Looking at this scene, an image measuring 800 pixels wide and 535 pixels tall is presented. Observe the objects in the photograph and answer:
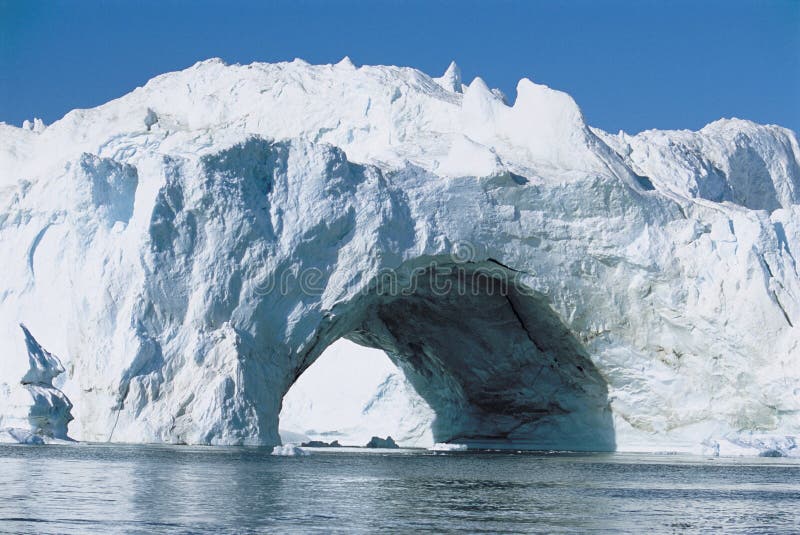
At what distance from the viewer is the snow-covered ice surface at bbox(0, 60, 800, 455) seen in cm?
2575

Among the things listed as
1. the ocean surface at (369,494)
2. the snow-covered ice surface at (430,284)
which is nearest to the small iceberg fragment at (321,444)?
the snow-covered ice surface at (430,284)

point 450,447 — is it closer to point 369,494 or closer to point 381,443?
point 381,443

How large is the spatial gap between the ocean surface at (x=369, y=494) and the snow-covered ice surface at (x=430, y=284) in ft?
7.52

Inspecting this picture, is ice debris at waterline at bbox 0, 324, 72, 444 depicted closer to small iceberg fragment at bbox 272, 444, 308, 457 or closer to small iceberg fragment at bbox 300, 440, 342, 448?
small iceberg fragment at bbox 272, 444, 308, 457

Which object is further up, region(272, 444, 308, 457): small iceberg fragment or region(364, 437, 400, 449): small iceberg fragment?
region(364, 437, 400, 449): small iceberg fragment

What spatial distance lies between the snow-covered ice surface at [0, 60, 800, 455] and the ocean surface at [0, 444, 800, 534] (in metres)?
2.29

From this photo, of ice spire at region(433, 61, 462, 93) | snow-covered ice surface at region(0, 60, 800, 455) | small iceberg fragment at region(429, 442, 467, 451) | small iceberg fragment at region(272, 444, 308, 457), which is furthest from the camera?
ice spire at region(433, 61, 462, 93)

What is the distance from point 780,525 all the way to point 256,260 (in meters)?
15.3

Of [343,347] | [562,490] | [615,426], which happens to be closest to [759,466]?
[615,426]

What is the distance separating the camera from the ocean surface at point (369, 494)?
1272cm

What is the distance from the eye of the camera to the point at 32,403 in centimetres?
2505

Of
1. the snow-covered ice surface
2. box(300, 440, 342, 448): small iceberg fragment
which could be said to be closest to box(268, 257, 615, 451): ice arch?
the snow-covered ice surface

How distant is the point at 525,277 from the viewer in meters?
28.4

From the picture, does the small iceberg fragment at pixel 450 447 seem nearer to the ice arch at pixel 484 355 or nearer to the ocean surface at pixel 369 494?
the ice arch at pixel 484 355
